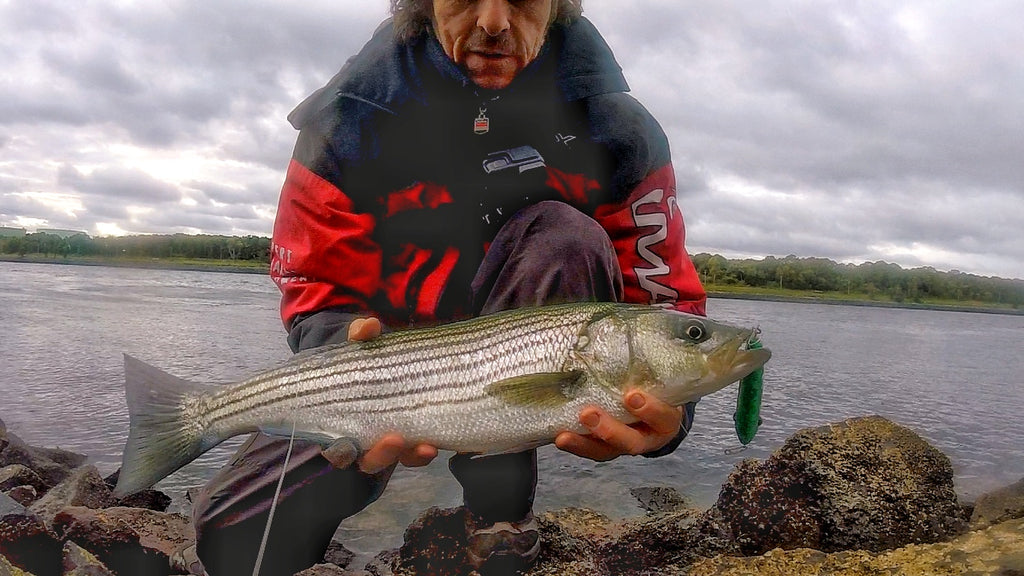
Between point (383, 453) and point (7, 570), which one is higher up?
point (383, 453)

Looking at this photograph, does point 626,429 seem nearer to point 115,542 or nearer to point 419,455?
point 419,455

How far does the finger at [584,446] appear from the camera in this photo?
3139 millimetres

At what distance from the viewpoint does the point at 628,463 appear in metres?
9.10

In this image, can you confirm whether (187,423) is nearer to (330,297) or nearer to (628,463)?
(330,297)

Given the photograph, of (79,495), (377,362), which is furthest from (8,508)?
(377,362)

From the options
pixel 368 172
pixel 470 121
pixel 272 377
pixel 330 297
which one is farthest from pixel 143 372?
pixel 470 121

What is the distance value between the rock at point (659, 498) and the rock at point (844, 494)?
1.70m

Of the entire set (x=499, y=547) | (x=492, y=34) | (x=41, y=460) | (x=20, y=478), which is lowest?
(x=41, y=460)

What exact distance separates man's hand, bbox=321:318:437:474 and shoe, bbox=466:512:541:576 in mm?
1211

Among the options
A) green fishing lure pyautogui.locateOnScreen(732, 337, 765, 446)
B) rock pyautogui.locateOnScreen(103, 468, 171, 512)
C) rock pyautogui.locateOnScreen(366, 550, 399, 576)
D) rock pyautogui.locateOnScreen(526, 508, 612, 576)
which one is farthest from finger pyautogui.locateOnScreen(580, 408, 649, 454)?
rock pyautogui.locateOnScreen(103, 468, 171, 512)

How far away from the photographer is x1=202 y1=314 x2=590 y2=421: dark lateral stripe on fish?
3217mm

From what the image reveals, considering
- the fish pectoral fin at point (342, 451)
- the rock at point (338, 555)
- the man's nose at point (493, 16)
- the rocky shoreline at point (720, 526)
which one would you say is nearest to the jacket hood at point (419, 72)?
the man's nose at point (493, 16)

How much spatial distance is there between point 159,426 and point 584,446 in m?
2.13

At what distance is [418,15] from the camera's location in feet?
14.0
